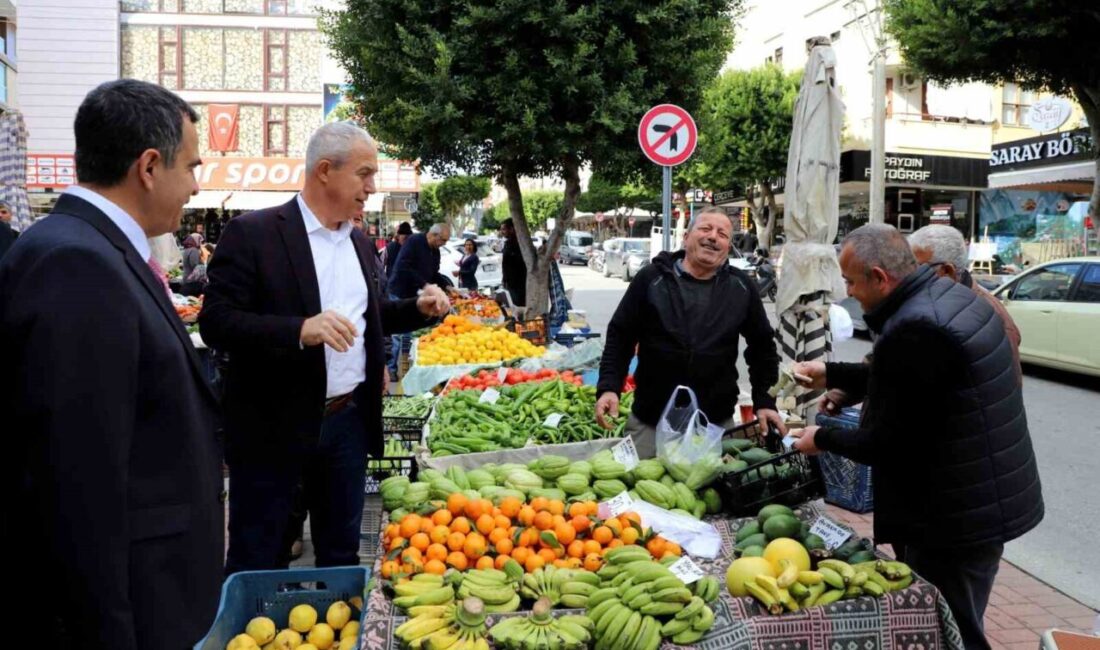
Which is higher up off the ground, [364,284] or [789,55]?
[789,55]

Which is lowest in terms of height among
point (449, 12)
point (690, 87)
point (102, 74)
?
point (690, 87)

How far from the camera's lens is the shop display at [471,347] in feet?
28.4

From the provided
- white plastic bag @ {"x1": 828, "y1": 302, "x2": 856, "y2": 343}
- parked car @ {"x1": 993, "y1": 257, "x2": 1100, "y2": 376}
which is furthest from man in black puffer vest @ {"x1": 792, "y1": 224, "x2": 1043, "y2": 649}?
parked car @ {"x1": 993, "y1": 257, "x2": 1100, "y2": 376}

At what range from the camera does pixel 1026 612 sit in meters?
4.54

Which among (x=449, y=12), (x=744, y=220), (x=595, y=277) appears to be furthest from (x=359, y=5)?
(x=744, y=220)

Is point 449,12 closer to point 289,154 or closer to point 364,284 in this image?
point 364,284

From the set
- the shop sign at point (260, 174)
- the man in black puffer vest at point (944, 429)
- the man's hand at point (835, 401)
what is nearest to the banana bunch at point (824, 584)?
the man in black puffer vest at point (944, 429)

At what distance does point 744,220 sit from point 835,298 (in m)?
42.0

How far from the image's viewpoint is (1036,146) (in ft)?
71.1

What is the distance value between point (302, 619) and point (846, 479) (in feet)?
14.7

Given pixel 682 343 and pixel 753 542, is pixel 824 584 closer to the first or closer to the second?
pixel 753 542

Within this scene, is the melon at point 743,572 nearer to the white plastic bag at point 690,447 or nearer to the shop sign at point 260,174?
the white plastic bag at point 690,447

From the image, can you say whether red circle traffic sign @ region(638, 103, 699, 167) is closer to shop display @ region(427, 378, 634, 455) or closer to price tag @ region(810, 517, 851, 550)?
shop display @ region(427, 378, 634, 455)

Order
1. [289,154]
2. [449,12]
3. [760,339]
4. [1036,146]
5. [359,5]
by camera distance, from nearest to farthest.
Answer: [760,339], [449,12], [359,5], [1036,146], [289,154]
